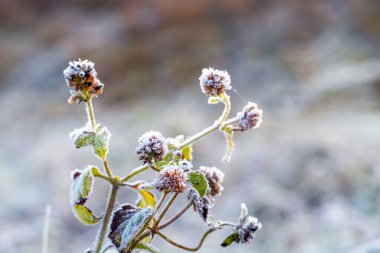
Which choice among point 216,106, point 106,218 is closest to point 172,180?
point 106,218

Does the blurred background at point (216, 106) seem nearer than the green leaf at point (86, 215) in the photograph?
No

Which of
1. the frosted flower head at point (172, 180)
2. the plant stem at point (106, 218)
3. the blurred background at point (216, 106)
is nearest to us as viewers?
the frosted flower head at point (172, 180)

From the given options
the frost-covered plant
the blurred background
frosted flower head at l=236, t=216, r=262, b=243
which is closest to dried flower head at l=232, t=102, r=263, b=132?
the frost-covered plant

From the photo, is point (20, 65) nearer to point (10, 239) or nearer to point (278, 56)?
point (278, 56)

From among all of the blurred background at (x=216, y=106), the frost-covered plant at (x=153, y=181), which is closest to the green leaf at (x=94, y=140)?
the frost-covered plant at (x=153, y=181)

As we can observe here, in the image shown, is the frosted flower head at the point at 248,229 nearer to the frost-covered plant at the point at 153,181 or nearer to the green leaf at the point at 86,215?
the frost-covered plant at the point at 153,181

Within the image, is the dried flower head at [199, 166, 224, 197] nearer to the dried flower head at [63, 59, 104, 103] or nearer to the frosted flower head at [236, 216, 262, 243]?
the frosted flower head at [236, 216, 262, 243]

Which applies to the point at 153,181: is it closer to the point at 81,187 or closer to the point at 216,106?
the point at 81,187

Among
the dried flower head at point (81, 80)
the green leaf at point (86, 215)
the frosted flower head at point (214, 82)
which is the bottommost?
the green leaf at point (86, 215)
